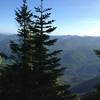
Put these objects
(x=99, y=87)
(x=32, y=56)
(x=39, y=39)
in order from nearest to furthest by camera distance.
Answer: (x=99, y=87), (x=32, y=56), (x=39, y=39)

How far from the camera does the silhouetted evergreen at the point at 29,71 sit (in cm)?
2639

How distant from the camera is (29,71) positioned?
88.7 ft

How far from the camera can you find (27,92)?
26922mm

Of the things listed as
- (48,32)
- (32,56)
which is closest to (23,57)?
(32,56)

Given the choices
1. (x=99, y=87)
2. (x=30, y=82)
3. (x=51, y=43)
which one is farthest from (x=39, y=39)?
(x=99, y=87)

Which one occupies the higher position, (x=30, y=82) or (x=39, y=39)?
(x=39, y=39)

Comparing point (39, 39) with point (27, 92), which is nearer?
point (27, 92)

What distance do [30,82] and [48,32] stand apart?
7.42m

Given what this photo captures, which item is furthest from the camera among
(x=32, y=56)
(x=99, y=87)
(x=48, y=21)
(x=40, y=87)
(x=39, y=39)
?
(x=48, y=21)

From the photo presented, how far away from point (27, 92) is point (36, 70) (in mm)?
2860

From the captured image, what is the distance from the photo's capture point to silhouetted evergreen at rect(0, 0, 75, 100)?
86.6 ft

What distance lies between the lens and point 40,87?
26203 mm

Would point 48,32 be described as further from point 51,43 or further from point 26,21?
point 26,21

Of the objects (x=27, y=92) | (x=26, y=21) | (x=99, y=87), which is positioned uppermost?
(x=26, y=21)
